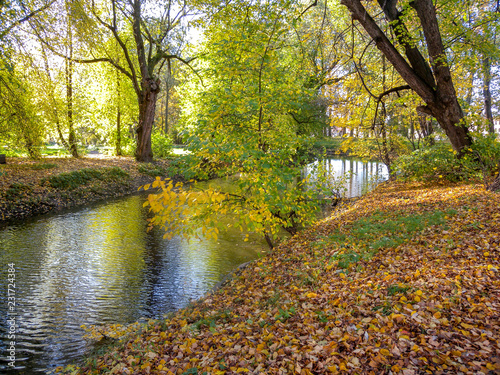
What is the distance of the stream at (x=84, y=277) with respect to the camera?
4.84m

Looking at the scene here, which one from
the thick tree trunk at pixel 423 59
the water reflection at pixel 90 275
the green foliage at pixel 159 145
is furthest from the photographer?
the green foliage at pixel 159 145

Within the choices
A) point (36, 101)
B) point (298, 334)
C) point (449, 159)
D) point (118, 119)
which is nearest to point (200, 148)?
point (298, 334)

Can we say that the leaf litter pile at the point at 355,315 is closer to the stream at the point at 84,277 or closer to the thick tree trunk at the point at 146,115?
the stream at the point at 84,277

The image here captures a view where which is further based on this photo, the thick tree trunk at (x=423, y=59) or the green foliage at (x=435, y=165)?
the green foliage at (x=435, y=165)

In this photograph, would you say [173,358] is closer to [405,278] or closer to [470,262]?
[405,278]

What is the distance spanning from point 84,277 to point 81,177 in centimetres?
1000

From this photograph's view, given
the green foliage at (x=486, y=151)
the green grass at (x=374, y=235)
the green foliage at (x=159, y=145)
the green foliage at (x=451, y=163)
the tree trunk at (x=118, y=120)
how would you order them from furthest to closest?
the green foliage at (x=159, y=145)
the tree trunk at (x=118, y=120)
the green foliage at (x=451, y=163)
the green foliage at (x=486, y=151)
the green grass at (x=374, y=235)

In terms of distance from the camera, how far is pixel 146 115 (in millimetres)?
20688

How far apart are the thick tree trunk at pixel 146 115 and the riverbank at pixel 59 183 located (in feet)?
6.44

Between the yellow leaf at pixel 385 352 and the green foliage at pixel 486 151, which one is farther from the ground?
the green foliage at pixel 486 151

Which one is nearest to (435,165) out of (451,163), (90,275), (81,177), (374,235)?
(451,163)

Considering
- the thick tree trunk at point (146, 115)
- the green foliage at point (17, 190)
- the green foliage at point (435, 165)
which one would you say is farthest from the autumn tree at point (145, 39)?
the green foliage at point (435, 165)

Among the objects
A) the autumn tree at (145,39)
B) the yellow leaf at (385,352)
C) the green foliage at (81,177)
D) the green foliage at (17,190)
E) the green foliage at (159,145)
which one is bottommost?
the yellow leaf at (385,352)

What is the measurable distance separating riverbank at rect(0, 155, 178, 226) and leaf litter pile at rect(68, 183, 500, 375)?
375 inches
